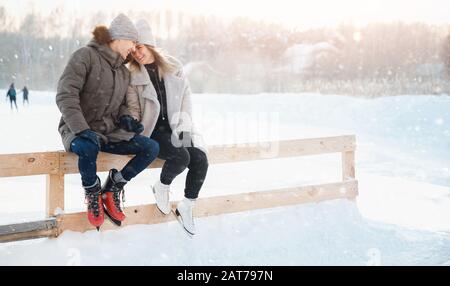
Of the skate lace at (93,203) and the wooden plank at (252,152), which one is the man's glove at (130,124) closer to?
the wooden plank at (252,152)

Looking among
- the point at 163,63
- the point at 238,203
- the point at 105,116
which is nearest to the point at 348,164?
the point at 238,203

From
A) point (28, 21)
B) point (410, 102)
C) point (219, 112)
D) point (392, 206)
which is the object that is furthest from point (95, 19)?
point (392, 206)

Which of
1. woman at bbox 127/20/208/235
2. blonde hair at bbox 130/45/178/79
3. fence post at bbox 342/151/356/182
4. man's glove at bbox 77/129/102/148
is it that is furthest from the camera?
fence post at bbox 342/151/356/182

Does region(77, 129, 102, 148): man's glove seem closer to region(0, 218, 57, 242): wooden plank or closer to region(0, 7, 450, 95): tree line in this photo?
region(0, 218, 57, 242): wooden plank

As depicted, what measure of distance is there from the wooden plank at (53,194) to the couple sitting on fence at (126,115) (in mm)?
376

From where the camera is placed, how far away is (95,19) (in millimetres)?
58688

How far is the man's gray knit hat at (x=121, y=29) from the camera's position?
3475mm

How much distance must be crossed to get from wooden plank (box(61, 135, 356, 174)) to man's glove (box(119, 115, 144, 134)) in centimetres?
40

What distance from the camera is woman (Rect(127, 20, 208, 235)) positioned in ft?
12.1

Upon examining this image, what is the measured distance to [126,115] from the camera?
353cm

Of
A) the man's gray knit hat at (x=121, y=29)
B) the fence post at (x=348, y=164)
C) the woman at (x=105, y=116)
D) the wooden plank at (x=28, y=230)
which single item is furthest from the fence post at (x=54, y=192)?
the fence post at (x=348, y=164)

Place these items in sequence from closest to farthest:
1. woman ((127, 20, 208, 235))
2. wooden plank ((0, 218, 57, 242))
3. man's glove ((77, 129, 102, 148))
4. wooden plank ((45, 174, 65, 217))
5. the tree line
A: man's glove ((77, 129, 102, 148)) < wooden plank ((0, 218, 57, 242)) < wooden plank ((45, 174, 65, 217)) < woman ((127, 20, 208, 235)) < the tree line

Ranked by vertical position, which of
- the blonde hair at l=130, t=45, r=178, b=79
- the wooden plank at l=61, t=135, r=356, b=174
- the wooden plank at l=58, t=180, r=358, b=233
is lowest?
the wooden plank at l=58, t=180, r=358, b=233

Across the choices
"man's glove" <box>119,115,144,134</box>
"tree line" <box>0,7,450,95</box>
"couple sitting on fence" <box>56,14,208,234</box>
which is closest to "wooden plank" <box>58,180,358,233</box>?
"couple sitting on fence" <box>56,14,208,234</box>
